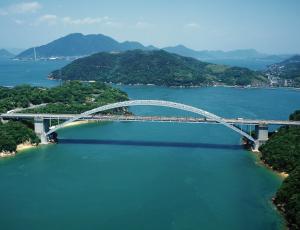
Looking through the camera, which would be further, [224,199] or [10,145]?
[10,145]

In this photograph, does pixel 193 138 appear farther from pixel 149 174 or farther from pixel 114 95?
pixel 114 95

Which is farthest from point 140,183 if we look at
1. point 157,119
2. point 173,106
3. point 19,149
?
point 19,149

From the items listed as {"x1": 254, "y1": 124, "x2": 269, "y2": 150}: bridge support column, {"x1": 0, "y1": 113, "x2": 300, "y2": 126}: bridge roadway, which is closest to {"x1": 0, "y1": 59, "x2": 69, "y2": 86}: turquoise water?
{"x1": 0, "y1": 113, "x2": 300, "y2": 126}: bridge roadway

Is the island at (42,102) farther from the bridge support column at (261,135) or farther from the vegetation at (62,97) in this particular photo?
the bridge support column at (261,135)

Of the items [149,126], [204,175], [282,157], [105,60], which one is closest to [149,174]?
[204,175]

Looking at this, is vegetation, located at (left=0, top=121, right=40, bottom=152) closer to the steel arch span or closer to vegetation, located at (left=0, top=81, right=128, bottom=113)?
the steel arch span

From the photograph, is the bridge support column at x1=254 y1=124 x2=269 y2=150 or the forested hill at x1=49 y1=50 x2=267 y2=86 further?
the forested hill at x1=49 y1=50 x2=267 y2=86
